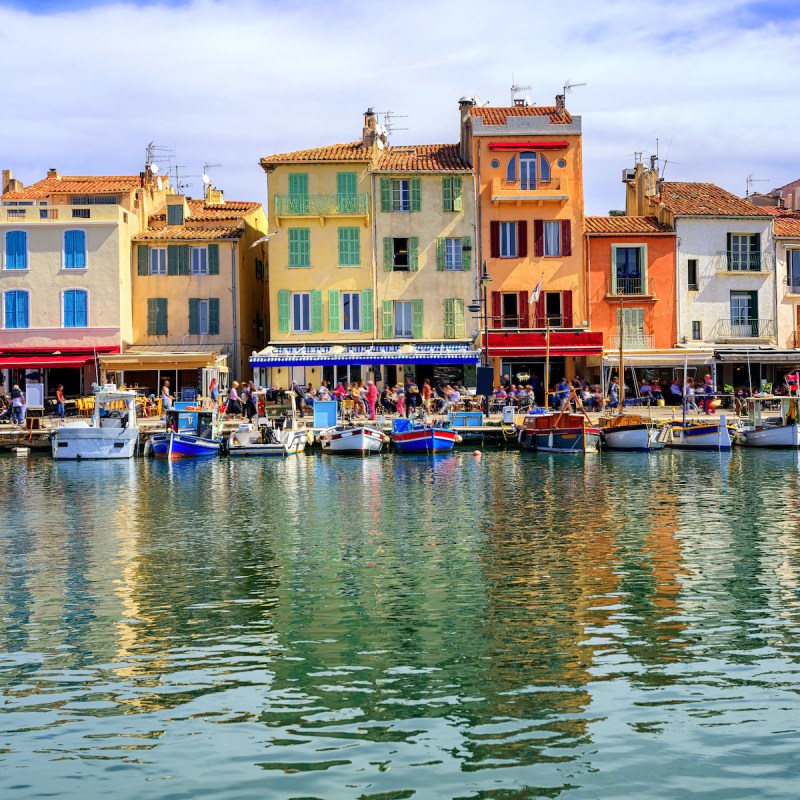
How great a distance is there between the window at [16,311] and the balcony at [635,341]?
27.4 meters

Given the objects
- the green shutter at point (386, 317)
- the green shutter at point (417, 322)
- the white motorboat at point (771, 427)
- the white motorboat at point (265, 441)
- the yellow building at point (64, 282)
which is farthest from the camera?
the green shutter at point (386, 317)

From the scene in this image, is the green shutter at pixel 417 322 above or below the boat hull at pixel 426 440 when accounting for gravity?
above

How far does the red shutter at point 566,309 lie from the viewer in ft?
178

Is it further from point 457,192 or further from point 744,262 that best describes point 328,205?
point 744,262

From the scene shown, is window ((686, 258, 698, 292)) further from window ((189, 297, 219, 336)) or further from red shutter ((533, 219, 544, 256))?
window ((189, 297, 219, 336))

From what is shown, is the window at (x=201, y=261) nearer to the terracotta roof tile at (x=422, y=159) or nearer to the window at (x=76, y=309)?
the window at (x=76, y=309)

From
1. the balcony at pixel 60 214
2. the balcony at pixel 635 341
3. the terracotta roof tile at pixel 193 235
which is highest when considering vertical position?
the balcony at pixel 60 214

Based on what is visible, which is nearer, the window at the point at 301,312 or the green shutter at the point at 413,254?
the window at the point at 301,312

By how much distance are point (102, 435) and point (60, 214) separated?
15.3 meters

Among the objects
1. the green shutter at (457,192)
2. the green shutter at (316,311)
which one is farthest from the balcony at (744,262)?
the green shutter at (316,311)

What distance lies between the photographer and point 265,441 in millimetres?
44062

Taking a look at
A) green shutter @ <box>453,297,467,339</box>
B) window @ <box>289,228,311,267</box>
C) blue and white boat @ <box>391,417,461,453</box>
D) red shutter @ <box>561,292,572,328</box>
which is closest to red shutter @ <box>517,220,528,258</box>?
red shutter @ <box>561,292,572,328</box>

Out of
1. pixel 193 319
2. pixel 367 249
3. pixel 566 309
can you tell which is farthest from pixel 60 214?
pixel 566 309

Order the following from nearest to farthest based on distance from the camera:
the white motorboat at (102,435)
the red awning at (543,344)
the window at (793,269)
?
the white motorboat at (102,435)
the red awning at (543,344)
the window at (793,269)
